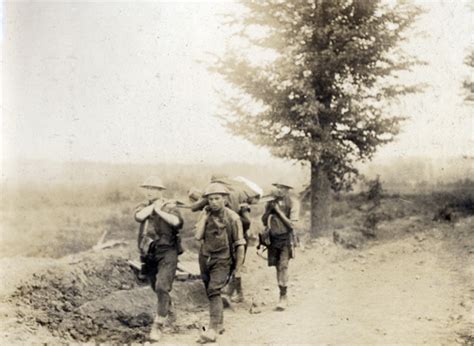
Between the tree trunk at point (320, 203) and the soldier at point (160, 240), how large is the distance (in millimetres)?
6202

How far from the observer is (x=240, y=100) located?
493 inches

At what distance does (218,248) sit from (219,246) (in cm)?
3

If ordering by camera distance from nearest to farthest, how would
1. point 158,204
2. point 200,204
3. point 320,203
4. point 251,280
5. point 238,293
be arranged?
point 158,204
point 200,204
point 238,293
point 251,280
point 320,203

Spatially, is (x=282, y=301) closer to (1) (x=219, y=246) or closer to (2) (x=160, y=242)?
(1) (x=219, y=246)

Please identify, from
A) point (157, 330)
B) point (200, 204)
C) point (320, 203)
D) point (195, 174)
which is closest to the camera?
point (157, 330)

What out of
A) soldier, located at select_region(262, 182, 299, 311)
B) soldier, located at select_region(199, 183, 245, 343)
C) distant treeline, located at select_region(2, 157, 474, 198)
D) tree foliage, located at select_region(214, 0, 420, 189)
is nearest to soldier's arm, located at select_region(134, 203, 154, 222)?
soldier, located at select_region(199, 183, 245, 343)

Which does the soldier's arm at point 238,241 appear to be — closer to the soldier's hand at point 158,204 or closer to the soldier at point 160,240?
the soldier at point 160,240

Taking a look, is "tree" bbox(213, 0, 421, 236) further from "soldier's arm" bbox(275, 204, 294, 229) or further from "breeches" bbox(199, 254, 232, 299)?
"breeches" bbox(199, 254, 232, 299)

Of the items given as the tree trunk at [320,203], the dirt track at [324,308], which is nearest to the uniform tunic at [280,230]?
the dirt track at [324,308]

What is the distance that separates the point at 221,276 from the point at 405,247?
22.0 feet

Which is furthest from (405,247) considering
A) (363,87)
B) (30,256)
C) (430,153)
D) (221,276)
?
(30,256)

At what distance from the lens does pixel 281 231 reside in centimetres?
795

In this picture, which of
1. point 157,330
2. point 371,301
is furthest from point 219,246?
point 371,301

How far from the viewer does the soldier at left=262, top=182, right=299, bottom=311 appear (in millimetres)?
7953
